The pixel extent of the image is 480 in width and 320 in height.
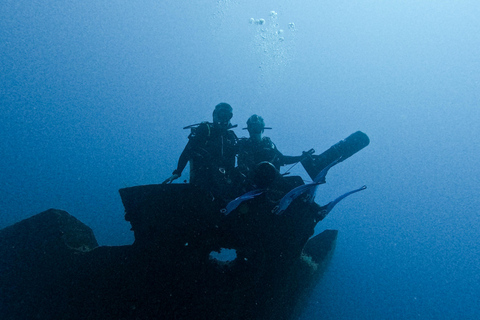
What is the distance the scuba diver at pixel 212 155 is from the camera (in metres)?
4.48

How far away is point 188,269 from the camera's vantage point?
3.74 m

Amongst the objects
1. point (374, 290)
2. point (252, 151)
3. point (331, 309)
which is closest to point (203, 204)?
point (252, 151)

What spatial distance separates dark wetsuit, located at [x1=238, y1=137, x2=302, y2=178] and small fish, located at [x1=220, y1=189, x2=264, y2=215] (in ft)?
4.93

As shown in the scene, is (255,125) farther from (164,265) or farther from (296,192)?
(164,265)

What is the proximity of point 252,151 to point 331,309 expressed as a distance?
1615 centimetres

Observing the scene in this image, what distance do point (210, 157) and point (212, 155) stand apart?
0.25 ft

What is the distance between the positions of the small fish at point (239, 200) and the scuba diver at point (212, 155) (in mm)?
486


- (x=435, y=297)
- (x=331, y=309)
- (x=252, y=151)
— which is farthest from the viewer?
(x=435, y=297)

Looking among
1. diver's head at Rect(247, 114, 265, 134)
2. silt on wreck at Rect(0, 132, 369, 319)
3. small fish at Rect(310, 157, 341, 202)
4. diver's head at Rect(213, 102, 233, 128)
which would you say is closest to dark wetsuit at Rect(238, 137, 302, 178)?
diver's head at Rect(247, 114, 265, 134)

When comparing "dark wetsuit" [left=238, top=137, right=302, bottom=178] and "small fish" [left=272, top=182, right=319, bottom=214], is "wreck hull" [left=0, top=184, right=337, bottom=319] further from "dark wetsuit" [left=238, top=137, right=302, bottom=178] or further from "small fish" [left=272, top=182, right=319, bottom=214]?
"dark wetsuit" [left=238, top=137, right=302, bottom=178]

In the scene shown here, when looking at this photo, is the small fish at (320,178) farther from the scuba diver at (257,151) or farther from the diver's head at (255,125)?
the diver's head at (255,125)

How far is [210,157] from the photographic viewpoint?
187 inches

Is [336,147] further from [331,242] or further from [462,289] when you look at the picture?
[462,289]

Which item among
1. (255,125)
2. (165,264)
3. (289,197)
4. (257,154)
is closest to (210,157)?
(257,154)
